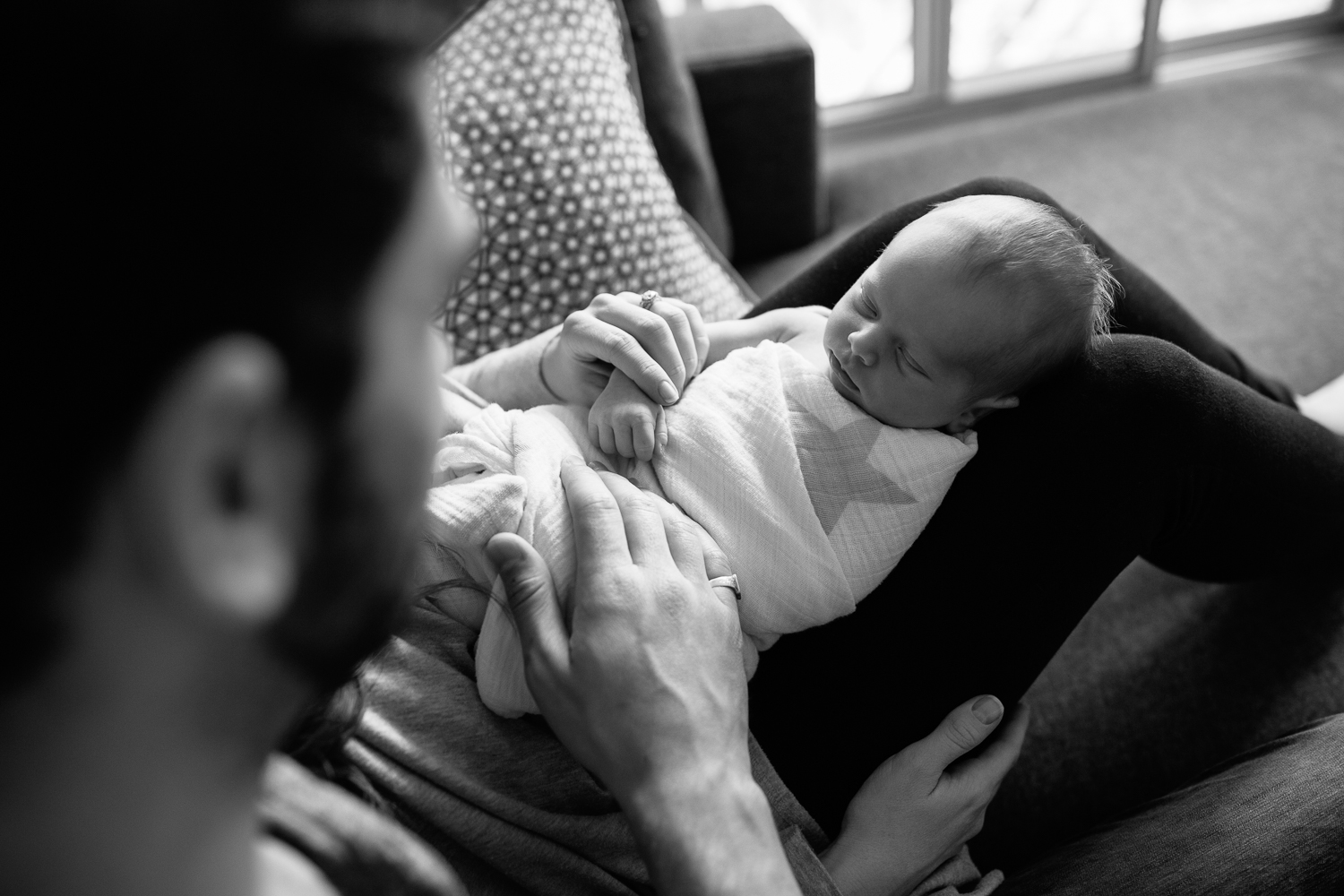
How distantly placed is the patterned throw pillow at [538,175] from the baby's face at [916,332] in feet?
1.36

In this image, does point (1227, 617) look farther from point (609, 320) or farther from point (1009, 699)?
point (609, 320)

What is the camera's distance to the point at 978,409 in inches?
40.0

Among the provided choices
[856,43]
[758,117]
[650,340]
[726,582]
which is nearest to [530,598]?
[726,582]

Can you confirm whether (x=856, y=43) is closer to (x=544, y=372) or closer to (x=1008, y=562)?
(x=544, y=372)

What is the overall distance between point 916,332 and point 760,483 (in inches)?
8.3

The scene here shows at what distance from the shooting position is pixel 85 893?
437mm

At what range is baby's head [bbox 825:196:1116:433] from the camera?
93 cm

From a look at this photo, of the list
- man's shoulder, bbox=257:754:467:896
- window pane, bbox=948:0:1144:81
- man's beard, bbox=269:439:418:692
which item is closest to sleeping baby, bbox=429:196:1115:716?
man's shoulder, bbox=257:754:467:896

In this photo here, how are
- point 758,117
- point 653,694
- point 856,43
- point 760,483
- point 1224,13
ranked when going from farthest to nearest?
point 1224,13 < point 856,43 < point 758,117 < point 760,483 < point 653,694

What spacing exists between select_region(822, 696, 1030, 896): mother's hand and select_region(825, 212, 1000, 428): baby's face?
11.4 inches

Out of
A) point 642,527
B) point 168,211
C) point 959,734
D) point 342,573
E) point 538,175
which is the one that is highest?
point 168,211

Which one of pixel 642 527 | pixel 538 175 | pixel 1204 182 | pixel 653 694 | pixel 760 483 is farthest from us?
pixel 1204 182

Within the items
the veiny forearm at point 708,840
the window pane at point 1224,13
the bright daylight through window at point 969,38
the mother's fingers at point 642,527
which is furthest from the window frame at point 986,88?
the veiny forearm at point 708,840

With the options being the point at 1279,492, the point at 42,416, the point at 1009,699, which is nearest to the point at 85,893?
the point at 42,416
